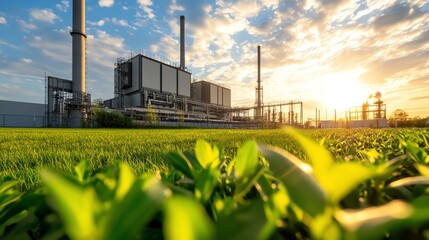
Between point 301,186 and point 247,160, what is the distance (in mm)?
114

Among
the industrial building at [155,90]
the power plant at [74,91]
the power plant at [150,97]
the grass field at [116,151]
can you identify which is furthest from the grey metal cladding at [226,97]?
the grass field at [116,151]

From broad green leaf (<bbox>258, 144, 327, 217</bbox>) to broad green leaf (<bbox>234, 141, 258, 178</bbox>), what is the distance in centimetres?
4

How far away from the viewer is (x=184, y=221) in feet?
0.45

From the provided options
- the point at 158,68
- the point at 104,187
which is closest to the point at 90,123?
the point at 158,68

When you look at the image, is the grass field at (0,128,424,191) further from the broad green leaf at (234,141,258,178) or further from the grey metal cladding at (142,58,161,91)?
the grey metal cladding at (142,58,161,91)

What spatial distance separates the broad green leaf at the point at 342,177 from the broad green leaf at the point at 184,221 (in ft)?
0.42

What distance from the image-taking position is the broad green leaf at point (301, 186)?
0.78 feet

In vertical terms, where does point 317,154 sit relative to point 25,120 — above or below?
above

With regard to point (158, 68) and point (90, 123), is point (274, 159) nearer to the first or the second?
point (90, 123)

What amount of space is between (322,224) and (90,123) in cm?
2623

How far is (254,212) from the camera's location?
0.61ft

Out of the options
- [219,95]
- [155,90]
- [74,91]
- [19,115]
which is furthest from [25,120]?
[219,95]

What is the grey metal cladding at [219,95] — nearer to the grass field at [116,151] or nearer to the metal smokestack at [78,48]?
the metal smokestack at [78,48]

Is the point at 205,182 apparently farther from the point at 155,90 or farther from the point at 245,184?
the point at 155,90
